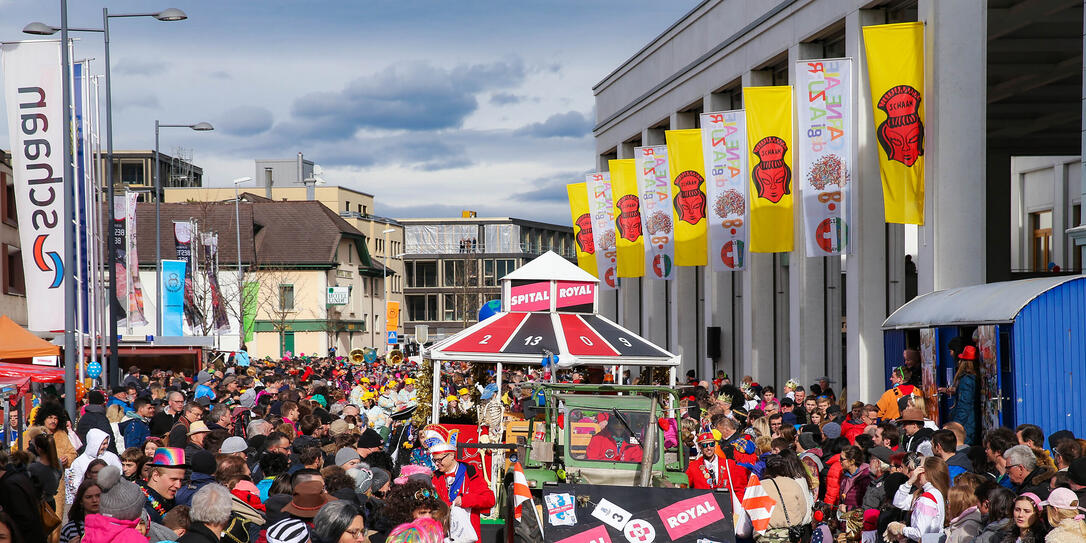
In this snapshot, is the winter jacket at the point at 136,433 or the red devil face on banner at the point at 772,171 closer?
the winter jacket at the point at 136,433

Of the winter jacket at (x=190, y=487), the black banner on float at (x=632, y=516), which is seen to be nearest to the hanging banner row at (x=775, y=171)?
the black banner on float at (x=632, y=516)

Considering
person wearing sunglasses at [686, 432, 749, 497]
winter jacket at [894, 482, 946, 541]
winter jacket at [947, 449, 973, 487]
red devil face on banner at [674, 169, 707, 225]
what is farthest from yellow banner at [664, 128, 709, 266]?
winter jacket at [894, 482, 946, 541]

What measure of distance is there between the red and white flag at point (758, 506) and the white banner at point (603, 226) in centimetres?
3072

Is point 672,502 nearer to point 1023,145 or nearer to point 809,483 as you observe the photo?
point 809,483

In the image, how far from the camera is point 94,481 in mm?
8156

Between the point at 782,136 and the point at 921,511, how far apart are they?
62.9 ft

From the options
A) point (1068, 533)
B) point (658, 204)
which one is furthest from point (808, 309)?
point (1068, 533)

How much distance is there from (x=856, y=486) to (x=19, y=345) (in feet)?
43.0

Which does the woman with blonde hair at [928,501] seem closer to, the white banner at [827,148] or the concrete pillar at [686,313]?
the white banner at [827,148]

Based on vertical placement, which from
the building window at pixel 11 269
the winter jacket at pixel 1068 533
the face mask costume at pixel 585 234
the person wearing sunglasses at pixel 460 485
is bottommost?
the person wearing sunglasses at pixel 460 485

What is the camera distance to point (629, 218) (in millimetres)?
39281

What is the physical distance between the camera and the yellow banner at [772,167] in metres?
28.0

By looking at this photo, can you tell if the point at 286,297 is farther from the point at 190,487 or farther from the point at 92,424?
the point at 190,487

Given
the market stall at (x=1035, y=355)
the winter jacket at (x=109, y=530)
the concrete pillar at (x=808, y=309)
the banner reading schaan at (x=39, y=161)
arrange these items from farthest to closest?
the concrete pillar at (x=808, y=309) → the banner reading schaan at (x=39, y=161) → the market stall at (x=1035, y=355) → the winter jacket at (x=109, y=530)
